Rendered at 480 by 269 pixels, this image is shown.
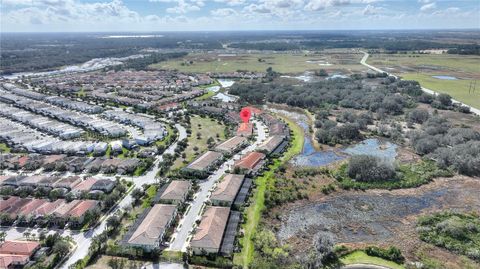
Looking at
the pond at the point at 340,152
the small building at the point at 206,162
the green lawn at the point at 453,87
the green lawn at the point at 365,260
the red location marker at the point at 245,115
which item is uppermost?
the green lawn at the point at 453,87

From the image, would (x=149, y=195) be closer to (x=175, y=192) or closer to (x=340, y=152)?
(x=175, y=192)

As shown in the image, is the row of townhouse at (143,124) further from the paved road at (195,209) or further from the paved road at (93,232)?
the paved road at (195,209)

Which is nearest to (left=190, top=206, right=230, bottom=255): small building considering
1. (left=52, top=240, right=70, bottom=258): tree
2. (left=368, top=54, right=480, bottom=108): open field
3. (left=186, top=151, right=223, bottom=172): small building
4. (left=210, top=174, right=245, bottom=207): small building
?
(left=210, top=174, right=245, bottom=207): small building

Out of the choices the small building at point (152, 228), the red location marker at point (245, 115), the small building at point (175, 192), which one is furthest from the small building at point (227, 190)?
the red location marker at point (245, 115)

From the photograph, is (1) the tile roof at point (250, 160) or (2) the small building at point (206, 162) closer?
(2) the small building at point (206, 162)

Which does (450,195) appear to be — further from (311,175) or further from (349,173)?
(311,175)

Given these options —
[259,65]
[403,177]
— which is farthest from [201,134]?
[259,65]

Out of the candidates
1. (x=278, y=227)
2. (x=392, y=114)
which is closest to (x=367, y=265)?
(x=278, y=227)
